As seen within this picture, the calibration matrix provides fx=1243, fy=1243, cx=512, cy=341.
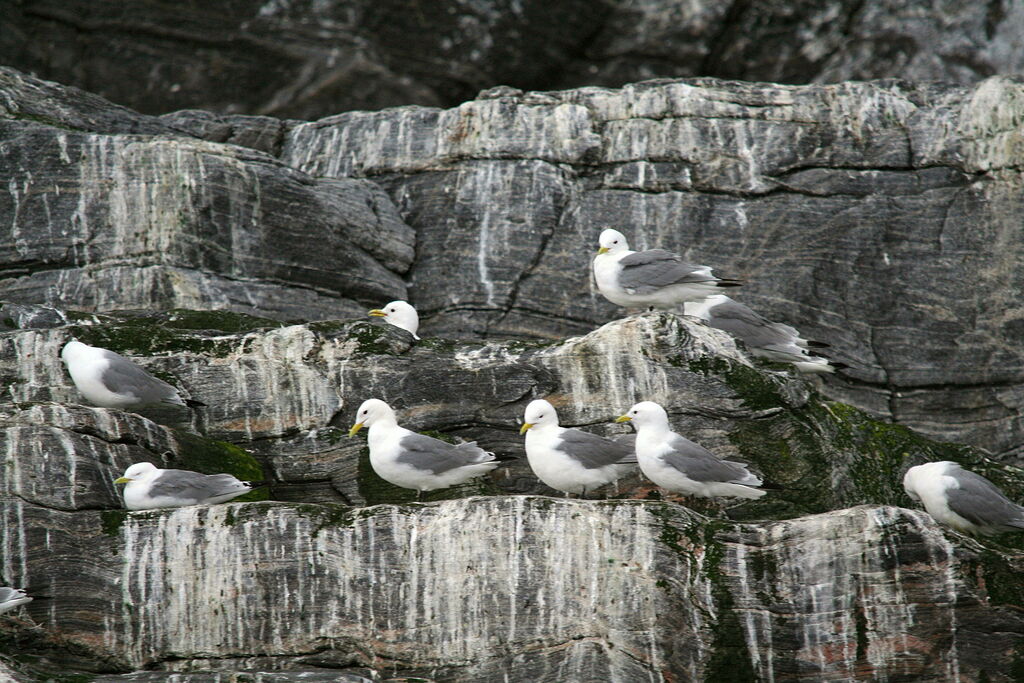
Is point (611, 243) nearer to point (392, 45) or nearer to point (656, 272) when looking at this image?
point (656, 272)

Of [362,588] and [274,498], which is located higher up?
[274,498]

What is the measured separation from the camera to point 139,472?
869 centimetres

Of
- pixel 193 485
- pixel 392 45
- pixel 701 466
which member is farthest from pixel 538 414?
pixel 392 45

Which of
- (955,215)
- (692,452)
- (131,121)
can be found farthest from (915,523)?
(131,121)

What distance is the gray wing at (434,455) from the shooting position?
371 inches

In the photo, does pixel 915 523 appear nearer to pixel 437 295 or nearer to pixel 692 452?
pixel 692 452

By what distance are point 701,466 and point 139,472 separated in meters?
3.98

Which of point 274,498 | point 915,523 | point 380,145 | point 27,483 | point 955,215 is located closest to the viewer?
point 915,523

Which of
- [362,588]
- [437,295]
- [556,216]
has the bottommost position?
[362,588]

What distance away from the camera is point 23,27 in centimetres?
1989

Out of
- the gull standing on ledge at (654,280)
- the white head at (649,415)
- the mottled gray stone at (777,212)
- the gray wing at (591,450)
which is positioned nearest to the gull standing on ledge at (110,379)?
the gray wing at (591,450)

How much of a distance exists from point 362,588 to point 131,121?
822 centimetres

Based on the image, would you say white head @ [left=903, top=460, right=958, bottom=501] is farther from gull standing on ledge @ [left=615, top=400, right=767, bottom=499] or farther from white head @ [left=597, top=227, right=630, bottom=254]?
white head @ [left=597, top=227, right=630, bottom=254]

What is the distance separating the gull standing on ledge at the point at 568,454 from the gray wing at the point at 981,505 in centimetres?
234
